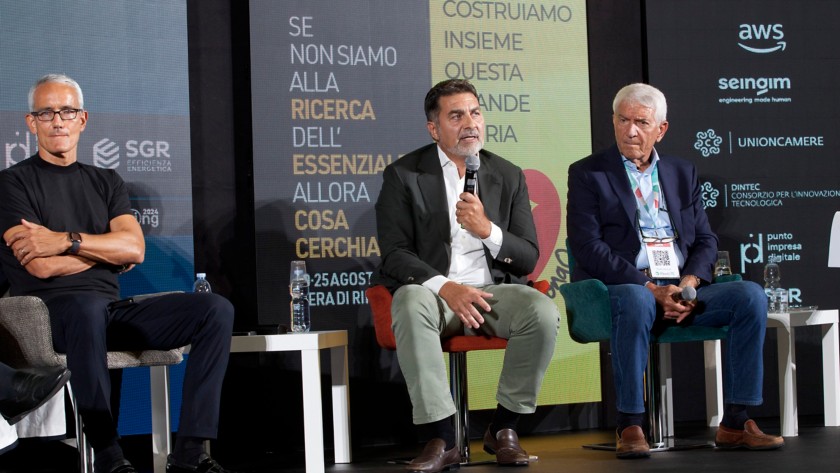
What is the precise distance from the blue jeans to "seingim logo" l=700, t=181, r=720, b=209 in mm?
1436

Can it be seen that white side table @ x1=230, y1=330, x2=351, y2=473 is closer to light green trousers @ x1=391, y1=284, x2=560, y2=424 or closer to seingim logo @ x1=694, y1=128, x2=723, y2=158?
light green trousers @ x1=391, y1=284, x2=560, y2=424

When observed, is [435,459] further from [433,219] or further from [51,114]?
[51,114]

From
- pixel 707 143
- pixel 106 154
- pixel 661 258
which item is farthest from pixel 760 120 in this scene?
pixel 106 154

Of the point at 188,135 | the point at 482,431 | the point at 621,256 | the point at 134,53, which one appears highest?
the point at 134,53

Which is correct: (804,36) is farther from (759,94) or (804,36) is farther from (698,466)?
(698,466)

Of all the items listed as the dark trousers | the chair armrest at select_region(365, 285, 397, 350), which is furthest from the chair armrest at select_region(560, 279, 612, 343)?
the dark trousers

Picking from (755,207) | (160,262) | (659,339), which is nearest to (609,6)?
(755,207)

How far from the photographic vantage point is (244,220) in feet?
15.7

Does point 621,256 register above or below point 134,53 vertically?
below

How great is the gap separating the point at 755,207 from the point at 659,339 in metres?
1.66

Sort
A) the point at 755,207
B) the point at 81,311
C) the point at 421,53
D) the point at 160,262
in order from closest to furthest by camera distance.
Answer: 1. the point at 81,311
2. the point at 160,262
3. the point at 421,53
4. the point at 755,207

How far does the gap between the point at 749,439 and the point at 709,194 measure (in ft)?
5.75

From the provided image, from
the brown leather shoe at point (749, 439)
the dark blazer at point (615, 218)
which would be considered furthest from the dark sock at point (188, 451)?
the brown leather shoe at point (749, 439)

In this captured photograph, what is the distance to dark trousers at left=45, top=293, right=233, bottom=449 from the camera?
3320 millimetres
